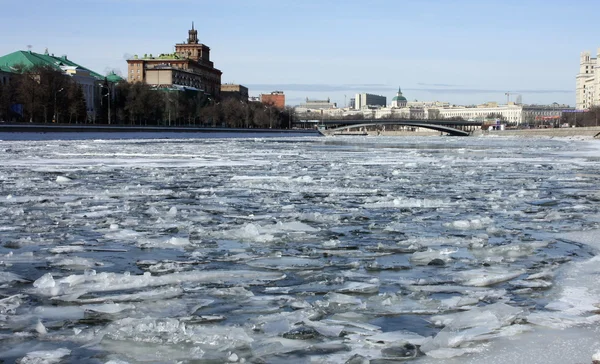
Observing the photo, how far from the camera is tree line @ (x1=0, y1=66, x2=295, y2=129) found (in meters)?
68.0

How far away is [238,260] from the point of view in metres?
A: 6.71

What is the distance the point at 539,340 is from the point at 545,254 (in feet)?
9.44

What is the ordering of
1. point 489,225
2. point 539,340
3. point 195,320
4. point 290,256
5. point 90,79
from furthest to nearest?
1. point 90,79
2. point 489,225
3. point 290,256
4. point 195,320
5. point 539,340

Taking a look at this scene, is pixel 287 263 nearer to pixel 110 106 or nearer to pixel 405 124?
pixel 110 106

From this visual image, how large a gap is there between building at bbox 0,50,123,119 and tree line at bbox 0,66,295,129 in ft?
1.73

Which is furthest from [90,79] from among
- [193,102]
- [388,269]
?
[388,269]

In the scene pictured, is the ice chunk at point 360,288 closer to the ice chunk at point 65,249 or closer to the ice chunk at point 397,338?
the ice chunk at point 397,338

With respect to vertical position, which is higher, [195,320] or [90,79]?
[90,79]

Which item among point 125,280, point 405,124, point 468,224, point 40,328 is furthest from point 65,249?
point 405,124

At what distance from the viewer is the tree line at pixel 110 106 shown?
68.0 meters

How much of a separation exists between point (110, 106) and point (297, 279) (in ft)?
294

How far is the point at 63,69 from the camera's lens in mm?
99250

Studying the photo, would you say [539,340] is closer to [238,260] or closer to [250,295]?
[250,295]

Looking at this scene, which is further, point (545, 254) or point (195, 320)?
point (545, 254)
